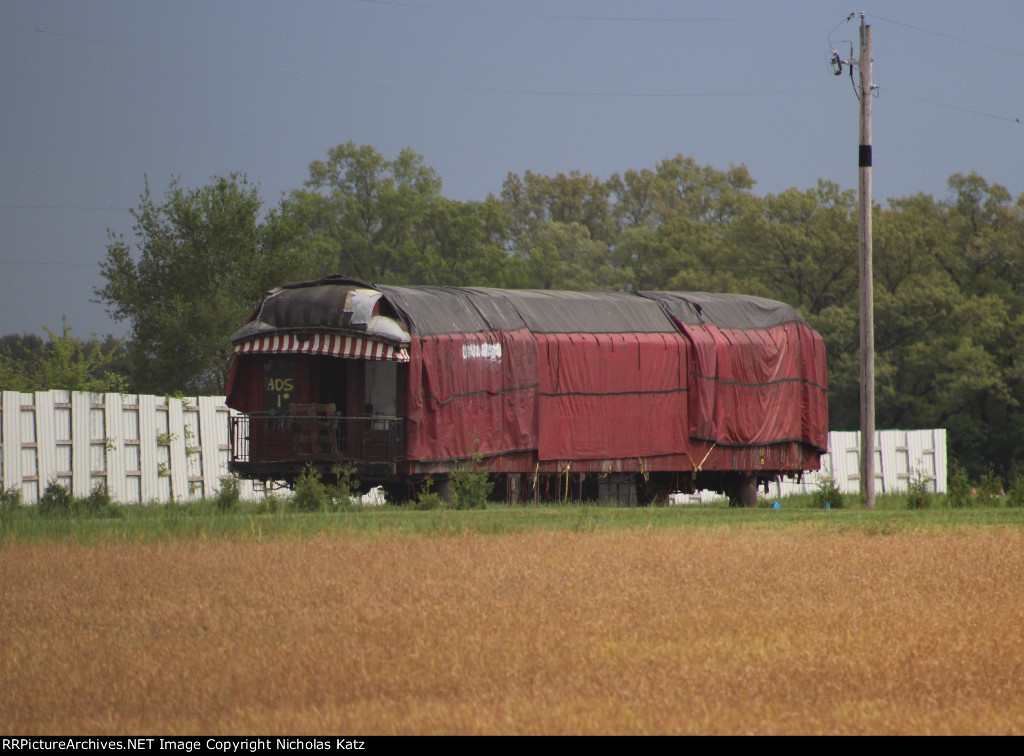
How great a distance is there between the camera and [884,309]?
1946 inches

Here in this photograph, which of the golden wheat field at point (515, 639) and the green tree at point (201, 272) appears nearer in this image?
the golden wheat field at point (515, 639)

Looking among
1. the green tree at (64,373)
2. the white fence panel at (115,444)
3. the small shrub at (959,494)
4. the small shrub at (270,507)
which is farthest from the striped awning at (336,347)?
the green tree at (64,373)

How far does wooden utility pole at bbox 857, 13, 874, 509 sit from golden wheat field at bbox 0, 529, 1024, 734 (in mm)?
8097

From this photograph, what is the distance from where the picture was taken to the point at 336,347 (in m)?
18.6

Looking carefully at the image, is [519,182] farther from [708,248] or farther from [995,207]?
[995,207]

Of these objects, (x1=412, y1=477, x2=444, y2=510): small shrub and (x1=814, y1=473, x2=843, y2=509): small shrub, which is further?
(x1=814, y1=473, x2=843, y2=509): small shrub

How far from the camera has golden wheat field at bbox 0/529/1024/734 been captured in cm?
618

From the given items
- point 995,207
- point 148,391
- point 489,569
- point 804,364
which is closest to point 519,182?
point 995,207

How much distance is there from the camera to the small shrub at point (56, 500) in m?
17.3

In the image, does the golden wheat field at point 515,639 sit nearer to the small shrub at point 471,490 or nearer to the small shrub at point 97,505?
the small shrub at point 97,505

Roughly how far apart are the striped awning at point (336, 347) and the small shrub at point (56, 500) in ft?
11.0

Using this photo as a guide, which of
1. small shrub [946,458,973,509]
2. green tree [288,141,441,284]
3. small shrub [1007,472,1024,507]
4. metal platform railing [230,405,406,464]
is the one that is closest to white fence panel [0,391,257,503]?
metal platform railing [230,405,406,464]

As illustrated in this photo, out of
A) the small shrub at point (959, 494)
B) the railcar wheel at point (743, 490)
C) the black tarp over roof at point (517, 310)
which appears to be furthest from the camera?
the railcar wheel at point (743, 490)

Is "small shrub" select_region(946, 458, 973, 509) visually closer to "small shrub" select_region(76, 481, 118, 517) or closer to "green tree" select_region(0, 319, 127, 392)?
"small shrub" select_region(76, 481, 118, 517)
